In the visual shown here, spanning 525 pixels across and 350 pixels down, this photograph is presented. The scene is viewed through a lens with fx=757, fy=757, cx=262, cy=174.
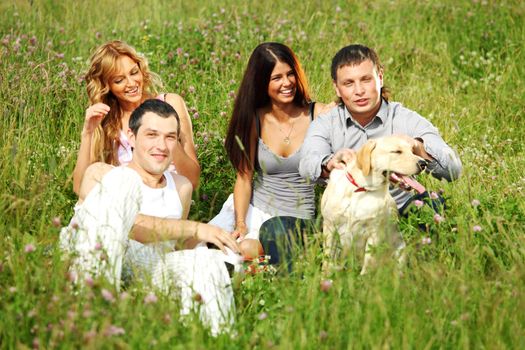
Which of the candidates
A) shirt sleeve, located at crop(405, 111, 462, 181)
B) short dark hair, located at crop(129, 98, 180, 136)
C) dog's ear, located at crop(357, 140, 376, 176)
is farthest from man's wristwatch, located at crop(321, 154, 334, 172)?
short dark hair, located at crop(129, 98, 180, 136)

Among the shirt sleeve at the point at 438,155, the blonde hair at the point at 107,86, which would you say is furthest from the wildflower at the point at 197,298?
the blonde hair at the point at 107,86

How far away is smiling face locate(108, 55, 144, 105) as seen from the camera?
504 centimetres

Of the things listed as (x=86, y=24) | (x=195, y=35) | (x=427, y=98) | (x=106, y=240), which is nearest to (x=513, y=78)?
(x=427, y=98)

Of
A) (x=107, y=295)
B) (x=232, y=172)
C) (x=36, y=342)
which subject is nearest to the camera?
(x=36, y=342)

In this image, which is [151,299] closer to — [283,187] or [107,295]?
[107,295]

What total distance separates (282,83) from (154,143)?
1108mm

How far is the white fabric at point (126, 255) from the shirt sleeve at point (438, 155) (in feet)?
4.42

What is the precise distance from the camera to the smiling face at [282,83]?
4.91 metres

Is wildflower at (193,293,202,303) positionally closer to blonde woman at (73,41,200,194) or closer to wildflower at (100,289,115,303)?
wildflower at (100,289,115,303)

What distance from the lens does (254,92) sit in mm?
5039

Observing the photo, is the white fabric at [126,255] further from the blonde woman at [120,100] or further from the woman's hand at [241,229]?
the blonde woman at [120,100]

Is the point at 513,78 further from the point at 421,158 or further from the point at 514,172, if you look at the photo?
the point at 421,158

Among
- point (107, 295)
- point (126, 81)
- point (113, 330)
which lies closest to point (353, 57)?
point (126, 81)

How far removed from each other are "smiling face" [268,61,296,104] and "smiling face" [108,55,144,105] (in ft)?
2.93
